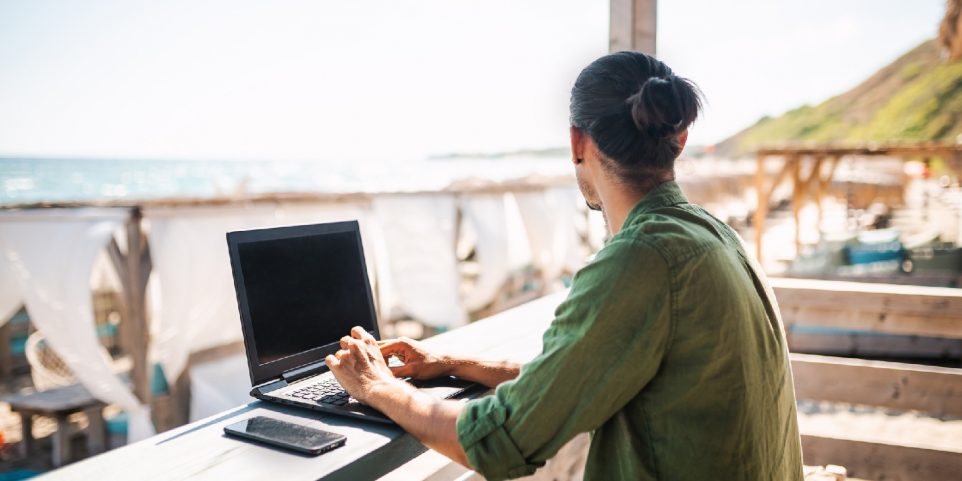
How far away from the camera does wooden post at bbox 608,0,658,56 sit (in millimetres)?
2883

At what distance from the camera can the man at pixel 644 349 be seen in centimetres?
101

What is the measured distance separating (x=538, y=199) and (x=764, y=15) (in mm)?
46224

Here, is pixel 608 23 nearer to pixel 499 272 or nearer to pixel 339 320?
pixel 339 320

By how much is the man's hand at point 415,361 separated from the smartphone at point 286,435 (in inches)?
11.8

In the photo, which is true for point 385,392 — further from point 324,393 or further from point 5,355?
point 5,355

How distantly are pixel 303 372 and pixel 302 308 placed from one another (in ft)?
0.48

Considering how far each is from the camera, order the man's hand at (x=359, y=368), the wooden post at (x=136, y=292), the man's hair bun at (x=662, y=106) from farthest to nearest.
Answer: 1. the wooden post at (x=136, y=292)
2. the man's hand at (x=359, y=368)
3. the man's hair bun at (x=662, y=106)

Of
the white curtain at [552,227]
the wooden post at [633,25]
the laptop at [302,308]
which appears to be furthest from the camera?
the white curtain at [552,227]

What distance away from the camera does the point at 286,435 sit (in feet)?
4.27

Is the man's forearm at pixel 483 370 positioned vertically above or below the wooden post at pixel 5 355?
above

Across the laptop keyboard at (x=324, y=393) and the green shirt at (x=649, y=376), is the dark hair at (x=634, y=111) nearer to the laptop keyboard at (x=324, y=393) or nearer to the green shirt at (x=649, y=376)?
the green shirt at (x=649, y=376)

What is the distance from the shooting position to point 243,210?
5918 mm

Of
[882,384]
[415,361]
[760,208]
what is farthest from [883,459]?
[760,208]

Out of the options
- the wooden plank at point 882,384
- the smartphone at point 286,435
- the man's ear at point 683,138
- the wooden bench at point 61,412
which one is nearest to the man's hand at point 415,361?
the smartphone at point 286,435
